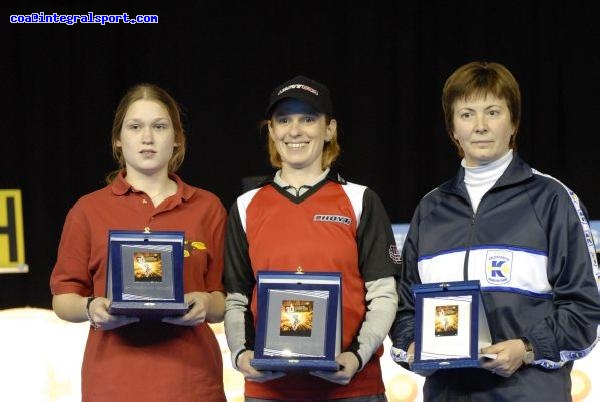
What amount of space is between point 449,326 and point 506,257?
236 mm

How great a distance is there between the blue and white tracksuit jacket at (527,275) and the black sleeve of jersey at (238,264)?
50cm

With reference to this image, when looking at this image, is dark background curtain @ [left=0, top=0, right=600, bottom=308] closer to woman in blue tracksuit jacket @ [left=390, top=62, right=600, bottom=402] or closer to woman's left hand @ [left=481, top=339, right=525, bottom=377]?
woman in blue tracksuit jacket @ [left=390, top=62, right=600, bottom=402]

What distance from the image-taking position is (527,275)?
2492mm

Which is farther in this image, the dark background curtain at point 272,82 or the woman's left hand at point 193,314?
the dark background curtain at point 272,82

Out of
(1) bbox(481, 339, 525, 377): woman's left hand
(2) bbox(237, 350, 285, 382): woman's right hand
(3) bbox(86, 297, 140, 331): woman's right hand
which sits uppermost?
(3) bbox(86, 297, 140, 331): woman's right hand

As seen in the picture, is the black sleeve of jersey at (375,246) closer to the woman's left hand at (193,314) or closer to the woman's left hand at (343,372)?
the woman's left hand at (343,372)

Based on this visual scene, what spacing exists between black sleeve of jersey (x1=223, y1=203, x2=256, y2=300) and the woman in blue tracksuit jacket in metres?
0.45

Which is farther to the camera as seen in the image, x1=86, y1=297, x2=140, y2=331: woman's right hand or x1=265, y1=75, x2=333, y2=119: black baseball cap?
x1=265, y1=75, x2=333, y2=119: black baseball cap

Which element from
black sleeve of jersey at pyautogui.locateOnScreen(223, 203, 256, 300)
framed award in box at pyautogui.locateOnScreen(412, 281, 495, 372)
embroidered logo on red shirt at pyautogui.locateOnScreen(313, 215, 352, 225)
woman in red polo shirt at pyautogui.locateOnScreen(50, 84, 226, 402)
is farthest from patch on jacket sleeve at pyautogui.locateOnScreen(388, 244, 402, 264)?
woman in red polo shirt at pyautogui.locateOnScreen(50, 84, 226, 402)

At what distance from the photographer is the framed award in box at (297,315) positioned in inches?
99.3

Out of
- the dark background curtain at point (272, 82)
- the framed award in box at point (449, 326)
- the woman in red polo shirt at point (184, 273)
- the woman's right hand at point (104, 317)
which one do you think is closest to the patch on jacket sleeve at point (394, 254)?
the framed award in box at point (449, 326)

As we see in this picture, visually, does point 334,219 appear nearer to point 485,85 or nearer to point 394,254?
point 394,254

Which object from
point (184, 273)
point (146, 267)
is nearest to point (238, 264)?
point (184, 273)

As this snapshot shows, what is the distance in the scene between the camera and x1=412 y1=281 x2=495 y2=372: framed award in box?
2.41m
